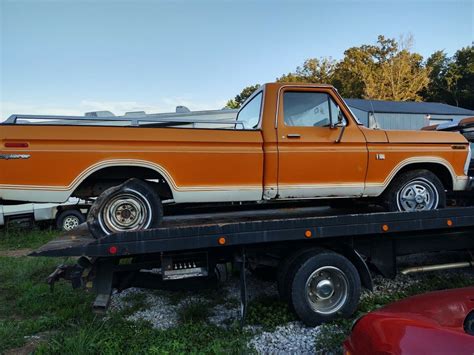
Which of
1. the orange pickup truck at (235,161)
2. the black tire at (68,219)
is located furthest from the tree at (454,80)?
the orange pickup truck at (235,161)

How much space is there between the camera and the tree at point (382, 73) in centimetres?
3581

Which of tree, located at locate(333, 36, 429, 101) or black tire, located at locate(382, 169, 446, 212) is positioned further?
tree, located at locate(333, 36, 429, 101)

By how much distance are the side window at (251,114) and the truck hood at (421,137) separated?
156 cm

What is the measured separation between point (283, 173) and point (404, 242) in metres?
1.91

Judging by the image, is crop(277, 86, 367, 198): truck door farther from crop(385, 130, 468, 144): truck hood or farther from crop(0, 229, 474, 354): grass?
crop(0, 229, 474, 354): grass

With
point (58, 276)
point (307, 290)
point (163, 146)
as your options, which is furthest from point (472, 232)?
point (58, 276)

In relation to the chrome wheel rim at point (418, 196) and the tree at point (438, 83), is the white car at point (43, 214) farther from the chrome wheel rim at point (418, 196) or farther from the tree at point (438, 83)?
the tree at point (438, 83)

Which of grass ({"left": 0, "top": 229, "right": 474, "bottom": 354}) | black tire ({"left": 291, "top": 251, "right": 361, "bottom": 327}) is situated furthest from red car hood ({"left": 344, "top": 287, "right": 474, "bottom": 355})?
black tire ({"left": 291, "top": 251, "right": 361, "bottom": 327})

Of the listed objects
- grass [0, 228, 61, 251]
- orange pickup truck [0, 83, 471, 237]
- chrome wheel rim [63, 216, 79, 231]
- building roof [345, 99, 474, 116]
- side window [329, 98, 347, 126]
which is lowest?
grass [0, 228, 61, 251]

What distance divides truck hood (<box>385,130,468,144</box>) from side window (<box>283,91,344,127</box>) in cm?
71

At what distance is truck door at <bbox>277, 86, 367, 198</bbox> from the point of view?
4262 millimetres

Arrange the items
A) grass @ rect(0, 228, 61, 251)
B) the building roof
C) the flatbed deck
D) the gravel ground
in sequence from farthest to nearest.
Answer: the building roof → grass @ rect(0, 228, 61, 251) → the gravel ground → the flatbed deck

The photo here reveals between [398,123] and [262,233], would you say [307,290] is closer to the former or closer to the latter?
[262,233]

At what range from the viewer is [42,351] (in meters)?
3.52
